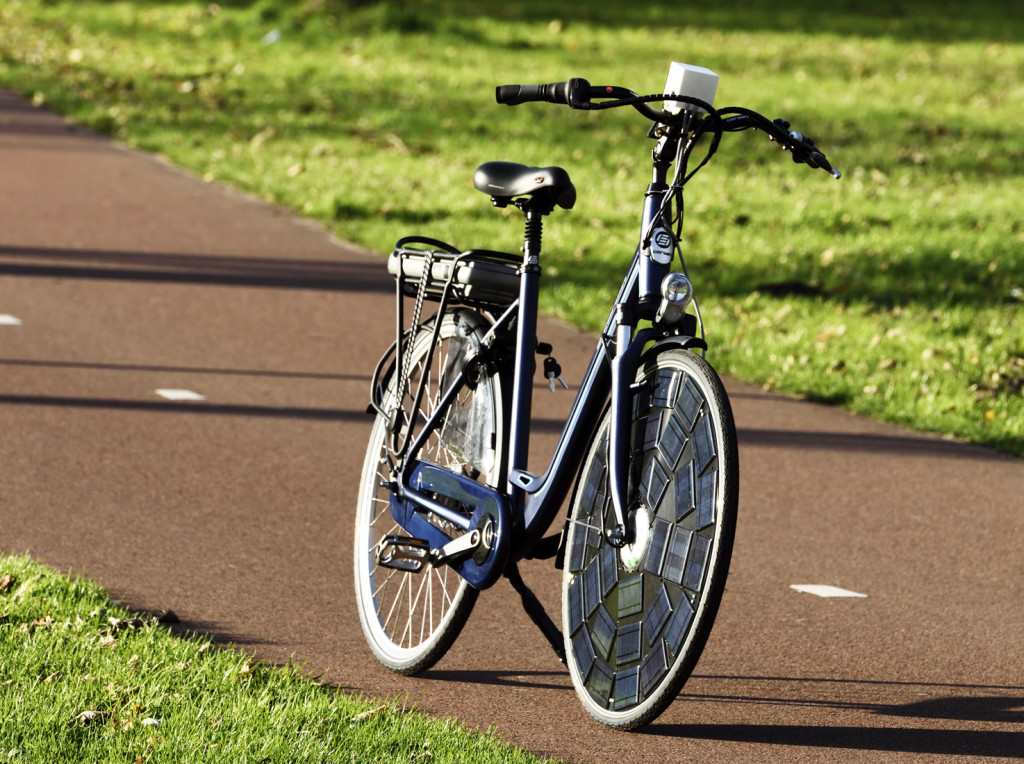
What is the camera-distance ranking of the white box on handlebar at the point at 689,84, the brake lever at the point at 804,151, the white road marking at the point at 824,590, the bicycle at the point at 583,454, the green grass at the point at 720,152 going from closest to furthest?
1. the bicycle at the point at 583,454
2. the white box on handlebar at the point at 689,84
3. the brake lever at the point at 804,151
4. the white road marking at the point at 824,590
5. the green grass at the point at 720,152

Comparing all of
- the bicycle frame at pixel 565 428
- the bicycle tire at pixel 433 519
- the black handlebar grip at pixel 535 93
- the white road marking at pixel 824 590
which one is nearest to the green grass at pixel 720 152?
the white road marking at pixel 824 590

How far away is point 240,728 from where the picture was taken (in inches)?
140

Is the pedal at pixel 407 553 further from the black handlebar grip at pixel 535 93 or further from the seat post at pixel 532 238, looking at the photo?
the black handlebar grip at pixel 535 93

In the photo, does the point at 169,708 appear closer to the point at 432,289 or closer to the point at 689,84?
the point at 432,289

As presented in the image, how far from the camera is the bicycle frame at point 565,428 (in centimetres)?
354

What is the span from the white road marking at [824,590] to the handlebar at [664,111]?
6.22ft

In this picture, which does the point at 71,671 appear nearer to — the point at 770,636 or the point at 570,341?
the point at 770,636

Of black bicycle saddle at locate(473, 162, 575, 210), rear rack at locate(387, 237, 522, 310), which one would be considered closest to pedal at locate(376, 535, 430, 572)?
rear rack at locate(387, 237, 522, 310)

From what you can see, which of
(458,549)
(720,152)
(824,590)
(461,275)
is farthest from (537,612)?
(720,152)

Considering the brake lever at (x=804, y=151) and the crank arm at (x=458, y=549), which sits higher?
the brake lever at (x=804, y=151)

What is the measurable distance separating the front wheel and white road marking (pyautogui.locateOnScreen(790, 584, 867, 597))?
1.53 meters

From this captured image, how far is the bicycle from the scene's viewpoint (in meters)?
3.39

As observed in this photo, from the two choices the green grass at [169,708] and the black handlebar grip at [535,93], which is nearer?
the green grass at [169,708]

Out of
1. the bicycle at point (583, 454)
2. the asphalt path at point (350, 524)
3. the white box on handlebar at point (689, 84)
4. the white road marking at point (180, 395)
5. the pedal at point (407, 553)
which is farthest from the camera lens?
the white road marking at point (180, 395)
